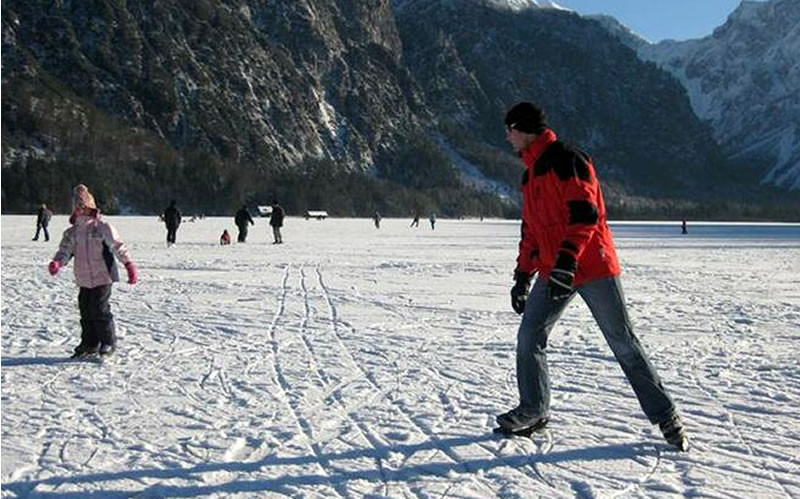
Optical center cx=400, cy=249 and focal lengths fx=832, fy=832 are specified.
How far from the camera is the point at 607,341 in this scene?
480 centimetres

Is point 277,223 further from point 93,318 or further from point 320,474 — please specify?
point 320,474

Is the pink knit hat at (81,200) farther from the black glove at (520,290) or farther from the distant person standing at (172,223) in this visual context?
the distant person standing at (172,223)

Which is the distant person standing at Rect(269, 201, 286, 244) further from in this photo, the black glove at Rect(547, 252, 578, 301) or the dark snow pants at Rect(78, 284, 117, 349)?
the black glove at Rect(547, 252, 578, 301)

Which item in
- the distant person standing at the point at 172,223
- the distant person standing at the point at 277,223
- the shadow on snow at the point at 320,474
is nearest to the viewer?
the shadow on snow at the point at 320,474

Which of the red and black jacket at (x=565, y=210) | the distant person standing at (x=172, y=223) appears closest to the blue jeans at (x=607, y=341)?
the red and black jacket at (x=565, y=210)

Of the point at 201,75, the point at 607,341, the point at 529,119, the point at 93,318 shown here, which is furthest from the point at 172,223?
the point at 201,75

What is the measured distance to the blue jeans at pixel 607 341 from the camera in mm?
4699

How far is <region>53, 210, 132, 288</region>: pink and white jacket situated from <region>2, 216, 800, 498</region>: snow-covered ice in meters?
0.75

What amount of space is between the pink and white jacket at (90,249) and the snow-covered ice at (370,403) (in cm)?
75

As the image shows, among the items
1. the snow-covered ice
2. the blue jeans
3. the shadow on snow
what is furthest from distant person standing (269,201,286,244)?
the shadow on snow

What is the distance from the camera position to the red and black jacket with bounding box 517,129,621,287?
4430 mm

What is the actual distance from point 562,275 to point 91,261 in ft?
15.0

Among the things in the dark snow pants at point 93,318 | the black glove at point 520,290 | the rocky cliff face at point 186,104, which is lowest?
the dark snow pants at point 93,318

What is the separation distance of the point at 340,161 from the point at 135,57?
42887 mm
